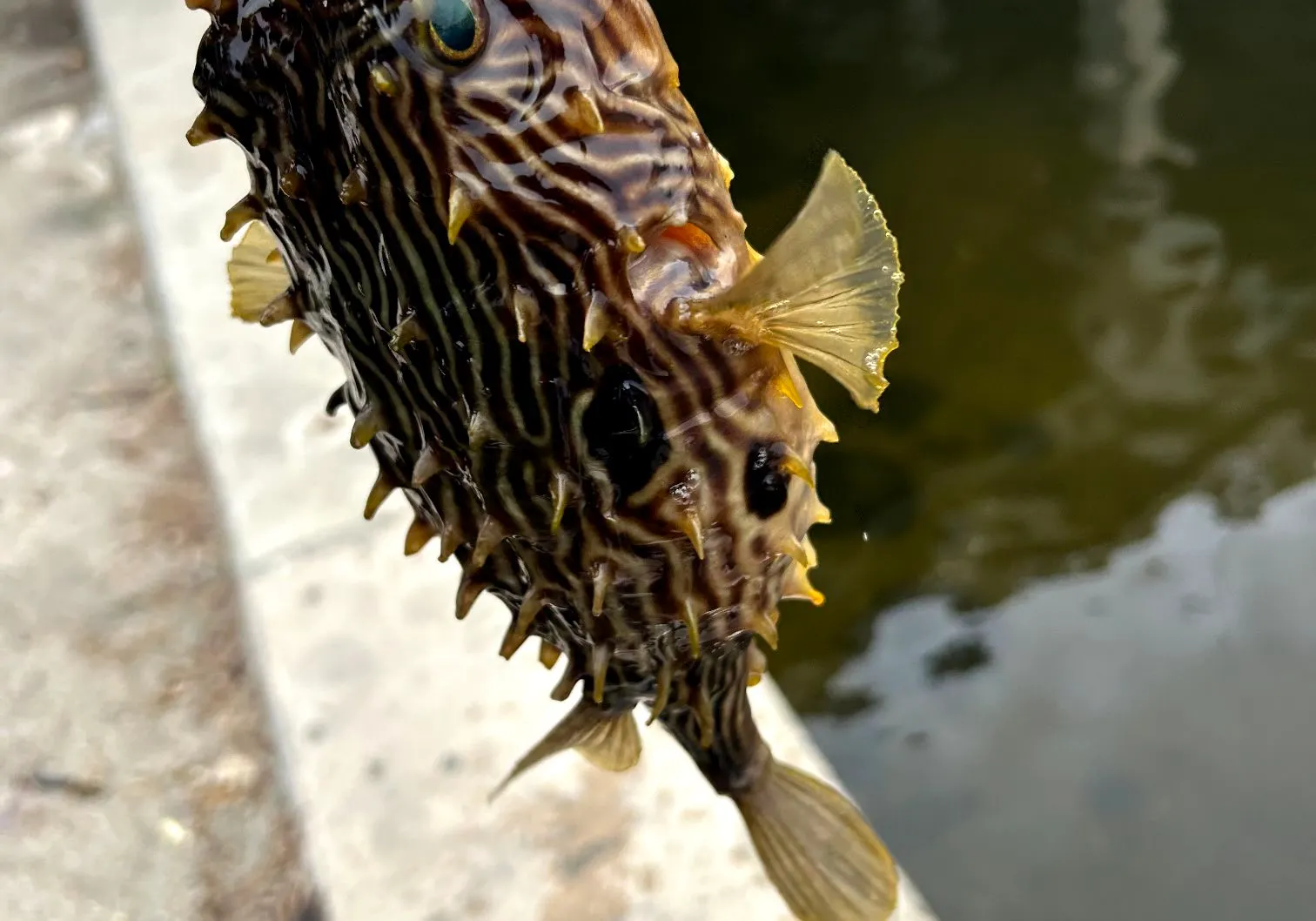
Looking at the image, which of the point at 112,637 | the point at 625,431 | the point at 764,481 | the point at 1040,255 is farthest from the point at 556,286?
the point at 1040,255

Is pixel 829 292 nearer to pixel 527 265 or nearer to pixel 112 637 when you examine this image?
pixel 527 265

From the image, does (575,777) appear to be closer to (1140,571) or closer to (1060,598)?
(1060,598)

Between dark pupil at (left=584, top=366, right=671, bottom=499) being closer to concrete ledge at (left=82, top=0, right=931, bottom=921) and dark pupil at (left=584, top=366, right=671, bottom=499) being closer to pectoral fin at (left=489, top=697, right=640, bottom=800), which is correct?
pectoral fin at (left=489, top=697, right=640, bottom=800)

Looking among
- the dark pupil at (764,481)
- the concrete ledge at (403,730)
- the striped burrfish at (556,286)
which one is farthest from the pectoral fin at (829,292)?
the concrete ledge at (403,730)

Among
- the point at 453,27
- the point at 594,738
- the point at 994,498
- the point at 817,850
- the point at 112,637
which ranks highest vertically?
the point at 453,27

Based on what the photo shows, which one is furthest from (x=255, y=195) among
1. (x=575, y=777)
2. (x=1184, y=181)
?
(x=1184, y=181)
